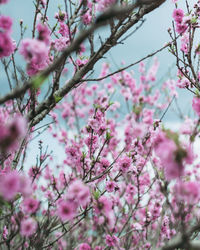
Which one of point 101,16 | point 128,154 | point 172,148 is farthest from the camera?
point 128,154

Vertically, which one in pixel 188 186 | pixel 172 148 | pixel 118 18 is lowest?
pixel 188 186

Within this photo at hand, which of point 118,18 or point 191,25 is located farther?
point 191,25

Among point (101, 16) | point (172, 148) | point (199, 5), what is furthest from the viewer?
point (199, 5)

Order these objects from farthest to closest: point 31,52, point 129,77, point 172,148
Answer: point 129,77
point 31,52
point 172,148

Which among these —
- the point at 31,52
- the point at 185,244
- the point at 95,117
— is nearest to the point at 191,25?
the point at 95,117

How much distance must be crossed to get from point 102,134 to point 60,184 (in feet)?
17.2

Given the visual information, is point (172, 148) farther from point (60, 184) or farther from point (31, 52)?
point (60, 184)

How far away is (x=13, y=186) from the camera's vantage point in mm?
1469

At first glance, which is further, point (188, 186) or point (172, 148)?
point (188, 186)

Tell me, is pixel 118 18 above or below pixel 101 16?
above

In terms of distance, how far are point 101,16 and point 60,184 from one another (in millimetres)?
7706

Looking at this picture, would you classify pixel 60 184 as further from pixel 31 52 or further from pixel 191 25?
pixel 31 52

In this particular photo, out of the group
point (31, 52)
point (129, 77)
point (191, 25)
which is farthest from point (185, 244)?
point (129, 77)

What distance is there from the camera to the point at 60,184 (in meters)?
8.41
